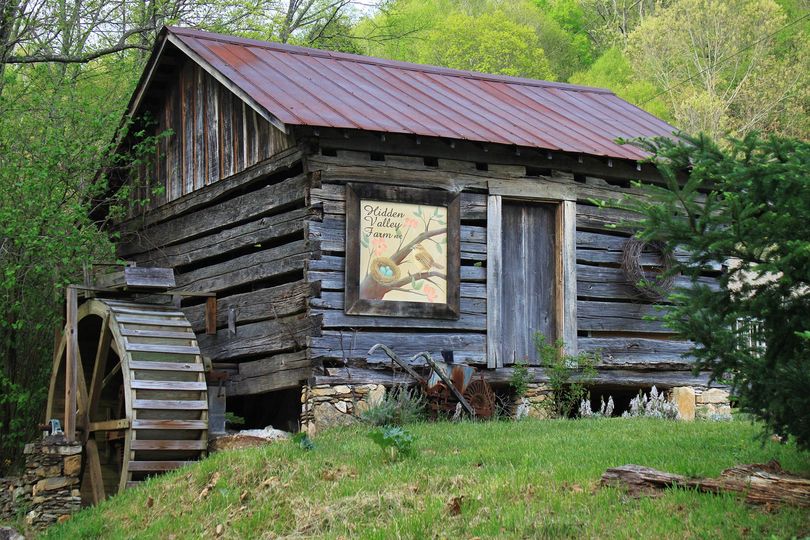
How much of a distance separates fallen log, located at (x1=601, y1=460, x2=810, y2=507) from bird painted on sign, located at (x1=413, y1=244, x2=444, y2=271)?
18.5ft

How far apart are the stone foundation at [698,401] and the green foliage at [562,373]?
1.68 metres

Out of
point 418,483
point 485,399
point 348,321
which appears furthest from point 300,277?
point 418,483

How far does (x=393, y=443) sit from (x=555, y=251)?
573cm

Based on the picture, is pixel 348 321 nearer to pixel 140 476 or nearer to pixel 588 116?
pixel 140 476

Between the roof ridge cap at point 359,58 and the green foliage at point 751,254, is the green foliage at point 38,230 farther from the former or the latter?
the green foliage at point 751,254

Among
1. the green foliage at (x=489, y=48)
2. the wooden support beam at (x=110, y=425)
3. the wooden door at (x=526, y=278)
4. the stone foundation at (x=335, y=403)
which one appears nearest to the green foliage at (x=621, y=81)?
the green foliage at (x=489, y=48)

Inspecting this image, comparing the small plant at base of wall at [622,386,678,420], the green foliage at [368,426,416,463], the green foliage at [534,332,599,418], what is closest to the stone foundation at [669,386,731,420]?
the small plant at base of wall at [622,386,678,420]

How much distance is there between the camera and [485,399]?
13.2 meters

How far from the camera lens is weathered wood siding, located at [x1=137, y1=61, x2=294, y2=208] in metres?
14.3

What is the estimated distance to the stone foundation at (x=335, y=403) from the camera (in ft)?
41.3

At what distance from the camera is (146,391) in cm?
1257

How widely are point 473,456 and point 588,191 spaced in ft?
20.1

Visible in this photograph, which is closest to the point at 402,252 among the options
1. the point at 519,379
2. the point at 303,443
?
the point at 519,379

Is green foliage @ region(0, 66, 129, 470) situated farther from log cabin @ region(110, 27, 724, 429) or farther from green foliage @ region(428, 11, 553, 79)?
green foliage @ region(428, 11, 553, 79)
